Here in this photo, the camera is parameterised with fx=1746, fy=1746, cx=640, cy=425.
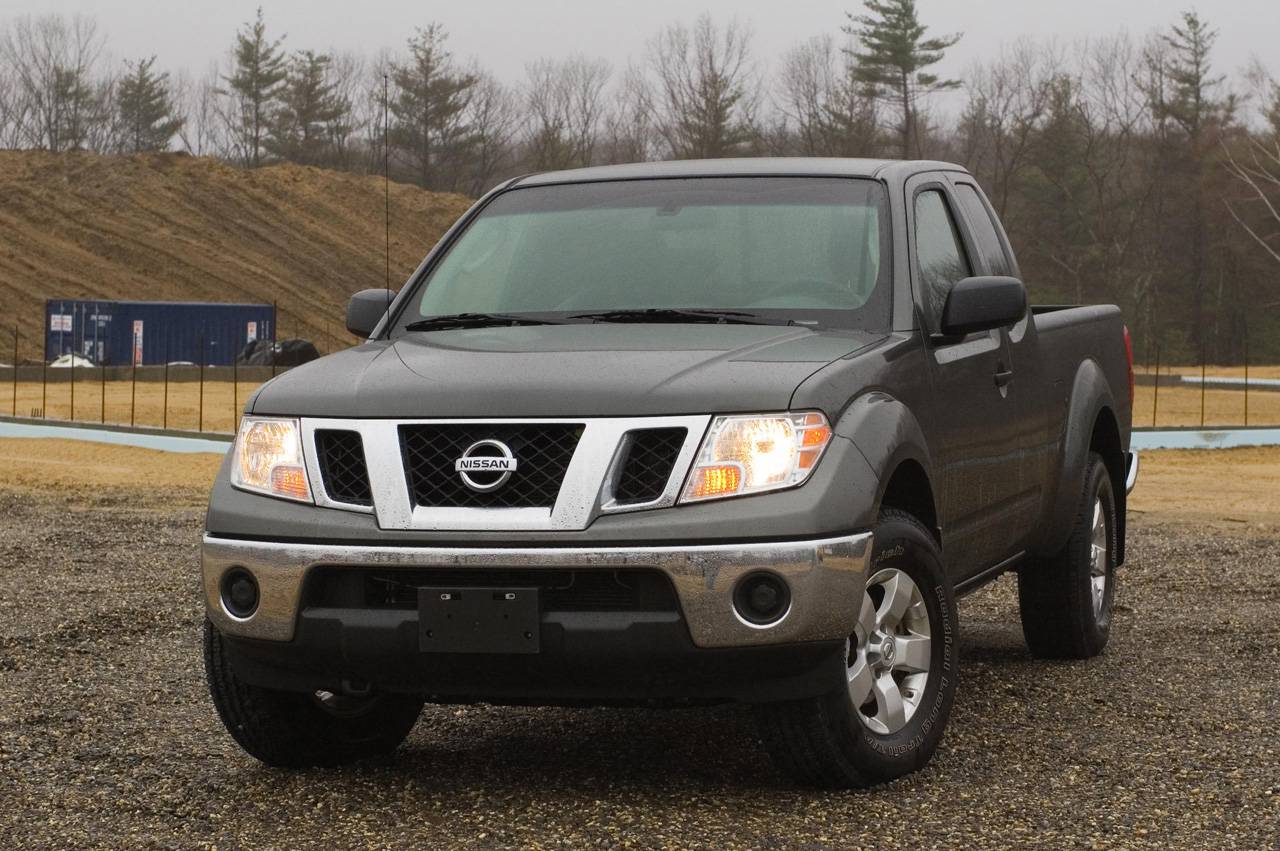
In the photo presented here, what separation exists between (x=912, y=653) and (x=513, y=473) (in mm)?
1319

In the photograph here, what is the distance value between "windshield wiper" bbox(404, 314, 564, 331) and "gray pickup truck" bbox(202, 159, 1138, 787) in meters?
0.01

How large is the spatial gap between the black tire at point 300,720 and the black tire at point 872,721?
113cm

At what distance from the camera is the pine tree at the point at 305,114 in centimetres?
9169

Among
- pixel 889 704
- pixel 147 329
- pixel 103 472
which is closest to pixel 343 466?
pixel 889 704

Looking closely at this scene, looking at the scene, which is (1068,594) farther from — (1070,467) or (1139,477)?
(1139,477)

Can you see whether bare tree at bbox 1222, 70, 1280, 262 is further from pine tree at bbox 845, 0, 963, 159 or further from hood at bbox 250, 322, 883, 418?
hood at bbox 250, 322, 883, 418

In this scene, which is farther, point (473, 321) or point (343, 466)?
point (473, 321)

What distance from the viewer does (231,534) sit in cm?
454

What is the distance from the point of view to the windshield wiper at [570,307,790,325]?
5.13 metres

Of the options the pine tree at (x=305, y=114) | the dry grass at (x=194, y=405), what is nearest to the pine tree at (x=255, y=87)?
the pine tree at (x=305, y=114)

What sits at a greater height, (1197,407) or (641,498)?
(641,498)

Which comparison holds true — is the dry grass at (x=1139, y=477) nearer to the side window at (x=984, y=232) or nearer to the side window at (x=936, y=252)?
the side window at (x=984, y=232)

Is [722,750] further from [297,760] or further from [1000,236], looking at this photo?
[1000,236]

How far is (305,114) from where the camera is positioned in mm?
92000
